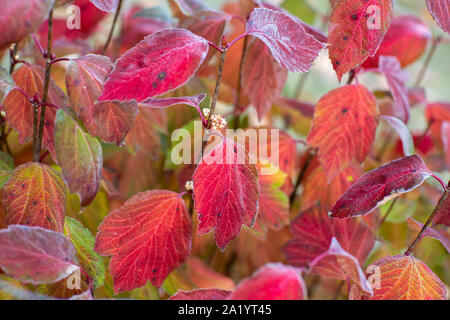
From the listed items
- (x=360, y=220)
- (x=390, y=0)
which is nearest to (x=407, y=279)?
(x=360, y=220)

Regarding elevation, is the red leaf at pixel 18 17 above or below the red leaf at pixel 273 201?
above

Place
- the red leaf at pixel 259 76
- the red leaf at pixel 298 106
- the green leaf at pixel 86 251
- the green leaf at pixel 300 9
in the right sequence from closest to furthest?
the green leaf at pixel 86 251
the red leaf at pixel 259 76
the red leaf at pixel 298 106
the green leaf at pixel 300 9

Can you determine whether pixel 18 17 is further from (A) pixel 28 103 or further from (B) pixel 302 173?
(B) pixel 302 173

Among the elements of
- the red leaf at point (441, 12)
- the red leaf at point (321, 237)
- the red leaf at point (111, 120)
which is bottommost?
the red leaf at point (321, 237)

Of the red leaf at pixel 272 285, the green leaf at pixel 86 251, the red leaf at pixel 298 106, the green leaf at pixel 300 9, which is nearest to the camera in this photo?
the red leaf at pixel 272 285

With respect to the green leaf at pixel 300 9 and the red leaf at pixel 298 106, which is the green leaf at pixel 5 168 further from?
the green leaf at pixel 300 9

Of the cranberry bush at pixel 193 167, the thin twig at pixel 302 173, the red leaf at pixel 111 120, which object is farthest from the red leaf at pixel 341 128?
the red leaf at pixel 111 120

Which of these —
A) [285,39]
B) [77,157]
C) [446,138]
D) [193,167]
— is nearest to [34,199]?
[77,157]

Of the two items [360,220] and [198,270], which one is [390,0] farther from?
[198,270]
